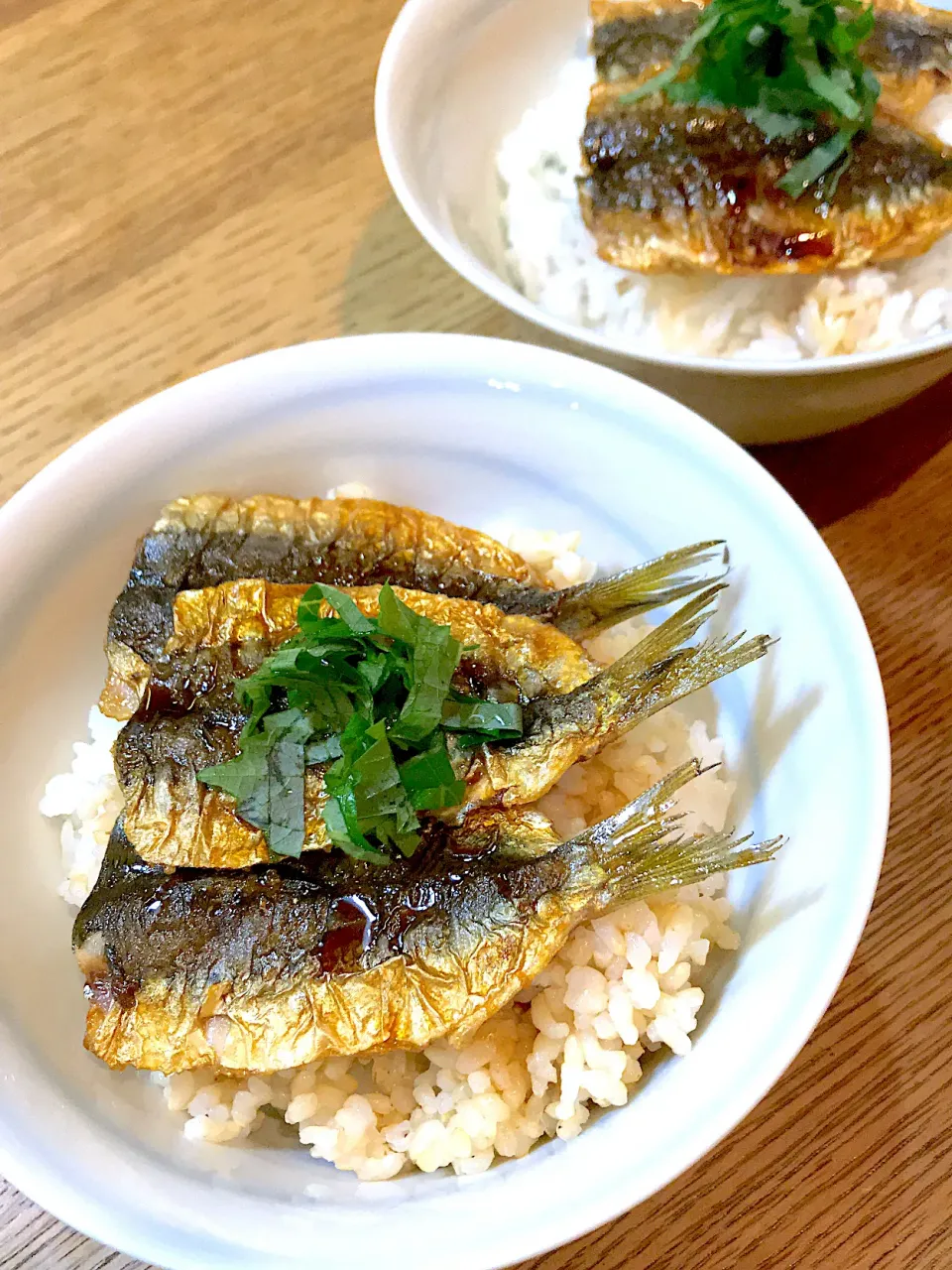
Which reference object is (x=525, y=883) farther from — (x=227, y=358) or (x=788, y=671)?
(x=227, y=358)

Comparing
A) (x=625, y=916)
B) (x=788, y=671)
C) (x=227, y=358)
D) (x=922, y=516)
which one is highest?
(x=227, y=358)

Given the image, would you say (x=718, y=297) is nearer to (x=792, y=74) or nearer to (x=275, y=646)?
(x=792, y=74)

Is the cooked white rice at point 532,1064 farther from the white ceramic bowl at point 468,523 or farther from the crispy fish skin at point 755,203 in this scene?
the crispy fish skin at point 755,203

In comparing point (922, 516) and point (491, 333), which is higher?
point (491, 333)

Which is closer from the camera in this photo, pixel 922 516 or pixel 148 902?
pixel 148 902

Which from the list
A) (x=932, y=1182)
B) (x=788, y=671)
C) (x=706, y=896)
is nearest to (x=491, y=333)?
(x=788, y=671)

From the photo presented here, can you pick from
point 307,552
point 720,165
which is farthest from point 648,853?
point 720,165
